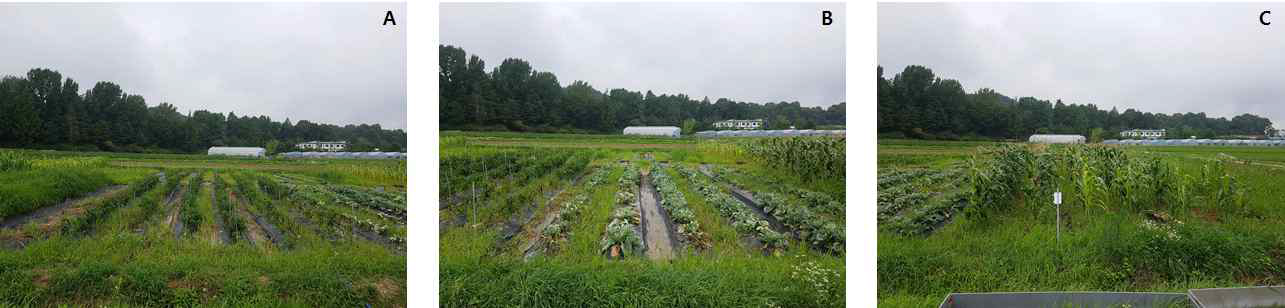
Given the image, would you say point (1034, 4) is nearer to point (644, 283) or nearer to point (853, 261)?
point (853, 261)

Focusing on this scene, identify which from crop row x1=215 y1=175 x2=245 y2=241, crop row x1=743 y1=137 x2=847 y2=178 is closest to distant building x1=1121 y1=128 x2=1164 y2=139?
crop row x1=743 y1=137 x2=847 y2=178

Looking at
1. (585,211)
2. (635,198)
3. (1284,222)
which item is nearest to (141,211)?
(585,211)

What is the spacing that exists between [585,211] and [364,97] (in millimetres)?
1520

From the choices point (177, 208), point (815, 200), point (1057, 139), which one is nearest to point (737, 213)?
point (815, 200)

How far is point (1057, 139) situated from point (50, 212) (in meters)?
6.30

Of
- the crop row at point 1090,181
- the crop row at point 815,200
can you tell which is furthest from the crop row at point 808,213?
the crop row at point 1090,181

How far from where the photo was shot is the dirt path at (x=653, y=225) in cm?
336

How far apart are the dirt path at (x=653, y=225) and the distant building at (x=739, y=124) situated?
56 centimetres

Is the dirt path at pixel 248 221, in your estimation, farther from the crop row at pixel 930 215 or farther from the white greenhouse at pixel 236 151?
the crop row at pixel 930 215

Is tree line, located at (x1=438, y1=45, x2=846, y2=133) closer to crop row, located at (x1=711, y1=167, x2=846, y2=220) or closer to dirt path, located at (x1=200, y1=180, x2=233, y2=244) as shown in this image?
crop row, located at (x1=711, y1=167, x2=846, y2=220)

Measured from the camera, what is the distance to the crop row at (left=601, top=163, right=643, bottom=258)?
3.36 meters

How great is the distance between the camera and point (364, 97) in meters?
3.43

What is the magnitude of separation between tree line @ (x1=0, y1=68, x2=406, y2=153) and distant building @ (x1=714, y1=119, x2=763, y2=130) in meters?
1.96

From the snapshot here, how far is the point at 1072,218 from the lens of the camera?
3447mm
